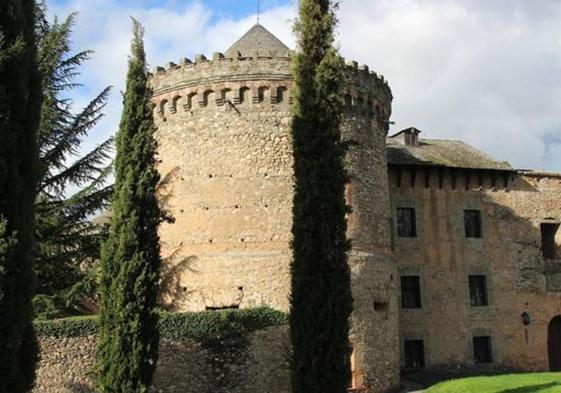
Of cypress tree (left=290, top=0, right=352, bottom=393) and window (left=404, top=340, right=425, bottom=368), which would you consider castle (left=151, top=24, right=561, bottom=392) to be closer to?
window (left=404, top=340, right=425, bottom=368)

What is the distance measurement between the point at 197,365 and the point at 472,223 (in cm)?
1541

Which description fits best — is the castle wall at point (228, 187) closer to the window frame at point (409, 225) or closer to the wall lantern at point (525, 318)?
the window frame at point (409, 225)

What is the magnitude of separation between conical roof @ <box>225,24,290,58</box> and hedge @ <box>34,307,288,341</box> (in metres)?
8.09

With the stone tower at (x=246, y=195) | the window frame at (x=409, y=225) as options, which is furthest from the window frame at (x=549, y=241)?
the stone tower at (x=246, y=195)

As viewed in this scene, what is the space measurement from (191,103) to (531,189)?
1676 centimetres

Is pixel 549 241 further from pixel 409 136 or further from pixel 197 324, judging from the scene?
pixel 197 324

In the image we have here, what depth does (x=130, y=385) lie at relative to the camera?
1413cm

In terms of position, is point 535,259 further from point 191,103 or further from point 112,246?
point 112,246

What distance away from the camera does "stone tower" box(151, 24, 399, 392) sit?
62.6 feet

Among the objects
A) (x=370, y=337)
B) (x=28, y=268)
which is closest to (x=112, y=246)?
(x=28, y=268)

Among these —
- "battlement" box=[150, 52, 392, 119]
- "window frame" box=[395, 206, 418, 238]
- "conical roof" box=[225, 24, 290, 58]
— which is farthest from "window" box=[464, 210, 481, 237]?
"conical roof" box=[225, 24, 290, 58]

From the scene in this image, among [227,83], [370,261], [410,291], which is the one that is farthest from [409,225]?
[227,83]

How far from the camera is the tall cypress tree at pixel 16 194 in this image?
1038cm

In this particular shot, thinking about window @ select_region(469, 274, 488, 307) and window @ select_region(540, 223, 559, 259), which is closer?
window @ select_region(469, 274, 488, 307)
